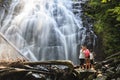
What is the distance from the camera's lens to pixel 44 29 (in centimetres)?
2288

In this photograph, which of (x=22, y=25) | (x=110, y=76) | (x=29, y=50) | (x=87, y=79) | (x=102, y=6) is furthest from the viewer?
(x=22, y=25)

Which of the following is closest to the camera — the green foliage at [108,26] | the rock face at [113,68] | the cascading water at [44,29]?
the rock face at [113,68]

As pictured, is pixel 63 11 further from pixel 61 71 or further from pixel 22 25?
pixel 61 71

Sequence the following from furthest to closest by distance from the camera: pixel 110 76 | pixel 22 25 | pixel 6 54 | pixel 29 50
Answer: pixel 22 25 → pixel 29 50 → pixel 6 54 → pixel 110 76

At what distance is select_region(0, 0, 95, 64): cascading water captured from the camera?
20.8 meters

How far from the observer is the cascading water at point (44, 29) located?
20.8 metres

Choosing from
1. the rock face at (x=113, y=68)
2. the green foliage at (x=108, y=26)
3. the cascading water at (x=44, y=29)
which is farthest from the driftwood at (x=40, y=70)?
the cascading water at (x=44, y=29)

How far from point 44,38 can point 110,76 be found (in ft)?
44.4

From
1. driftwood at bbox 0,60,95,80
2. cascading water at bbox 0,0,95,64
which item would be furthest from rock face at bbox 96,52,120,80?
cascading water at bbox 0,0,95,64

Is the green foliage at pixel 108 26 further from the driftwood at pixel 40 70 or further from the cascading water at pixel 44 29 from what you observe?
the driftwood at pixel 40 70

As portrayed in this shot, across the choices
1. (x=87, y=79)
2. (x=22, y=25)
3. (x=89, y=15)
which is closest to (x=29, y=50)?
(x=22, y=25)

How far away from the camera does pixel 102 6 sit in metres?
19.2

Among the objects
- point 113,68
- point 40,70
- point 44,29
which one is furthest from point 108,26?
point 40,70

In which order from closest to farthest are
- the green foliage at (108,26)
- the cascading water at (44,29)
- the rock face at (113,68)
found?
the rock face at (113,68) → the green foliage at (108,26) → the cascading water at (44,29)
